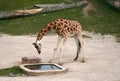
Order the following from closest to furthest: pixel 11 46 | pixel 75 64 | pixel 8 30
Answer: pixel 75 64
pixel 11 46
pixel 8 30

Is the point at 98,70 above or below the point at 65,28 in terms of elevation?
below

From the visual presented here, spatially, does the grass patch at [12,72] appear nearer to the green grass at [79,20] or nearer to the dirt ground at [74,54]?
the dirt ground at [74,54]

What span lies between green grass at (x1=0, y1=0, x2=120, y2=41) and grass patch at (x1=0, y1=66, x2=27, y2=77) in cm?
785

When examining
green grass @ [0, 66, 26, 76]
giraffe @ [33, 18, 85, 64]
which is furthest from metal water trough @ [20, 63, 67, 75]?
giraffe @ [33, 18, 85, 64]

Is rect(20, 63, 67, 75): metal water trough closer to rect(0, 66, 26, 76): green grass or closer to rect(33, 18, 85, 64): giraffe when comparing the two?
rect(0, 66, 26, 76): green grass

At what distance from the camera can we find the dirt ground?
38.5ft

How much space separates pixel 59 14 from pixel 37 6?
1998mm

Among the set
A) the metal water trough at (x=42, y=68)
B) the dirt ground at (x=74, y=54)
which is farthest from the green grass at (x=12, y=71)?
the dirt ground at (x=74, y=54)

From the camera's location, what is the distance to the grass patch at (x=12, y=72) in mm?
12203

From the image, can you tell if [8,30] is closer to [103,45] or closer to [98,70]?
[103,45]

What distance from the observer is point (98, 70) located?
12.6 m

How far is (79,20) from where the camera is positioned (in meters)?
22.6

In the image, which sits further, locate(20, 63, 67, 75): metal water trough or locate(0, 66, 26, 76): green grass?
locate(0, 66, 26, 76): green grass

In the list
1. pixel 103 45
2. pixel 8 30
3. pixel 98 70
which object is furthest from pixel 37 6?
pixel 98 70
